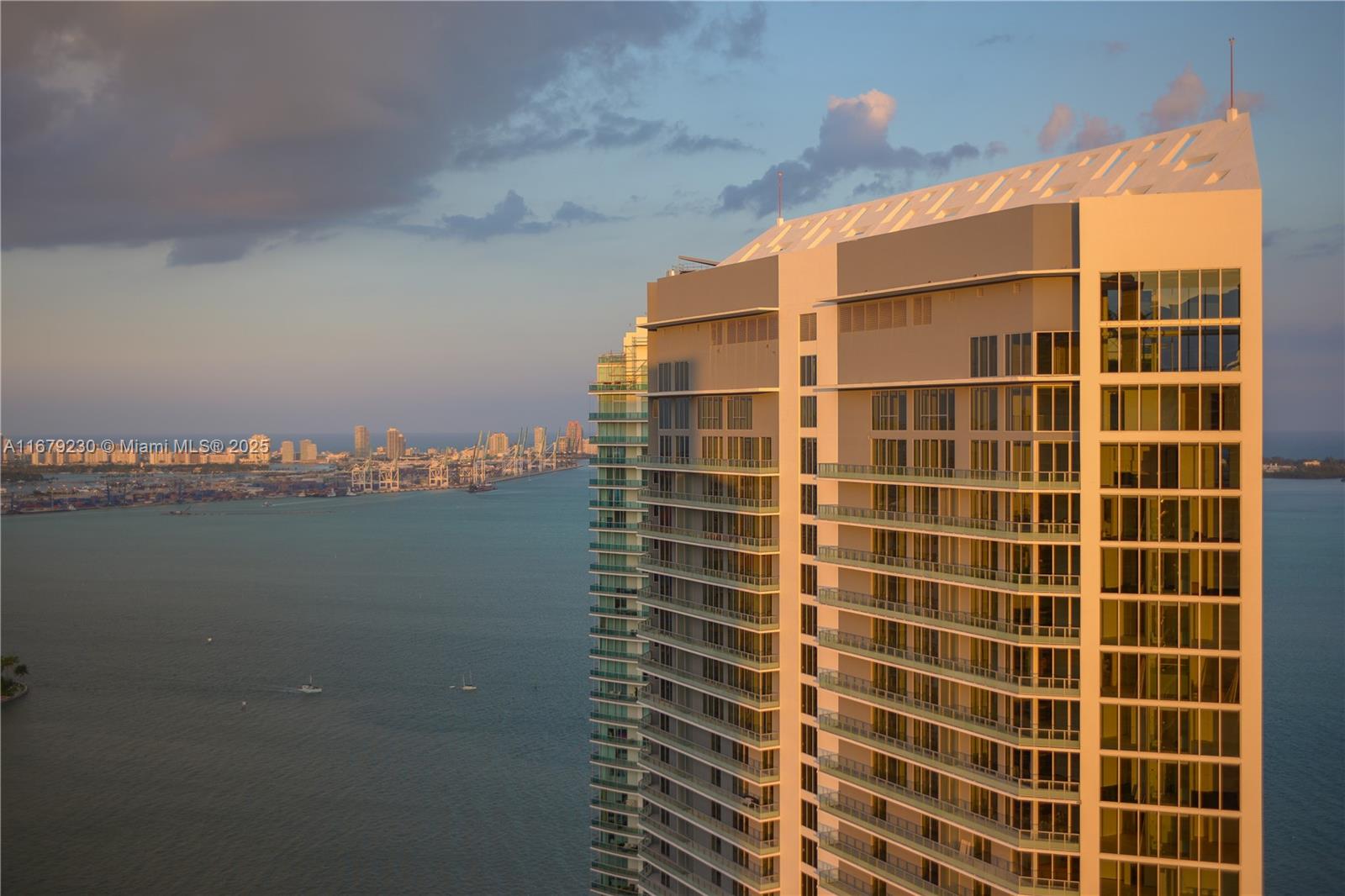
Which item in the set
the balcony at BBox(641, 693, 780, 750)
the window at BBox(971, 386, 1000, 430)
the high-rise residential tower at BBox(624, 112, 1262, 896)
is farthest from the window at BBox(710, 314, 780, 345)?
the balcony at BBox(641, 693, 780, 750)

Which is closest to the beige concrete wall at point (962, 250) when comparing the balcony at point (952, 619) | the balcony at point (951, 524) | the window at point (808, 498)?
the window at point (808, 498)

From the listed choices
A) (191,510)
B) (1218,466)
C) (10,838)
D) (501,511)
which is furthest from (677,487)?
(191,510)

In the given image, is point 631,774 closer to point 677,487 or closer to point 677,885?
point 677,885

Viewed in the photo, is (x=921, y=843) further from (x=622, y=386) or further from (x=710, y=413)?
(x=622, y=386)

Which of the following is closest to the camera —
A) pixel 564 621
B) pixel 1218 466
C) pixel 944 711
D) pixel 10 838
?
pixel 1218 466

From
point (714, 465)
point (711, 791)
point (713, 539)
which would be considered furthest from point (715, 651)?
point (714, 465)

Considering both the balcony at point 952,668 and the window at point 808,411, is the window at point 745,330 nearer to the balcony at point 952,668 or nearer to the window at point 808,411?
the window at point 808,411

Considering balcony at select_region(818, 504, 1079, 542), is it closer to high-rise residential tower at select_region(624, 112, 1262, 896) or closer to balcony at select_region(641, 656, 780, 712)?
high-rise residential tower at select_region(624, 112, 1262, 896)
